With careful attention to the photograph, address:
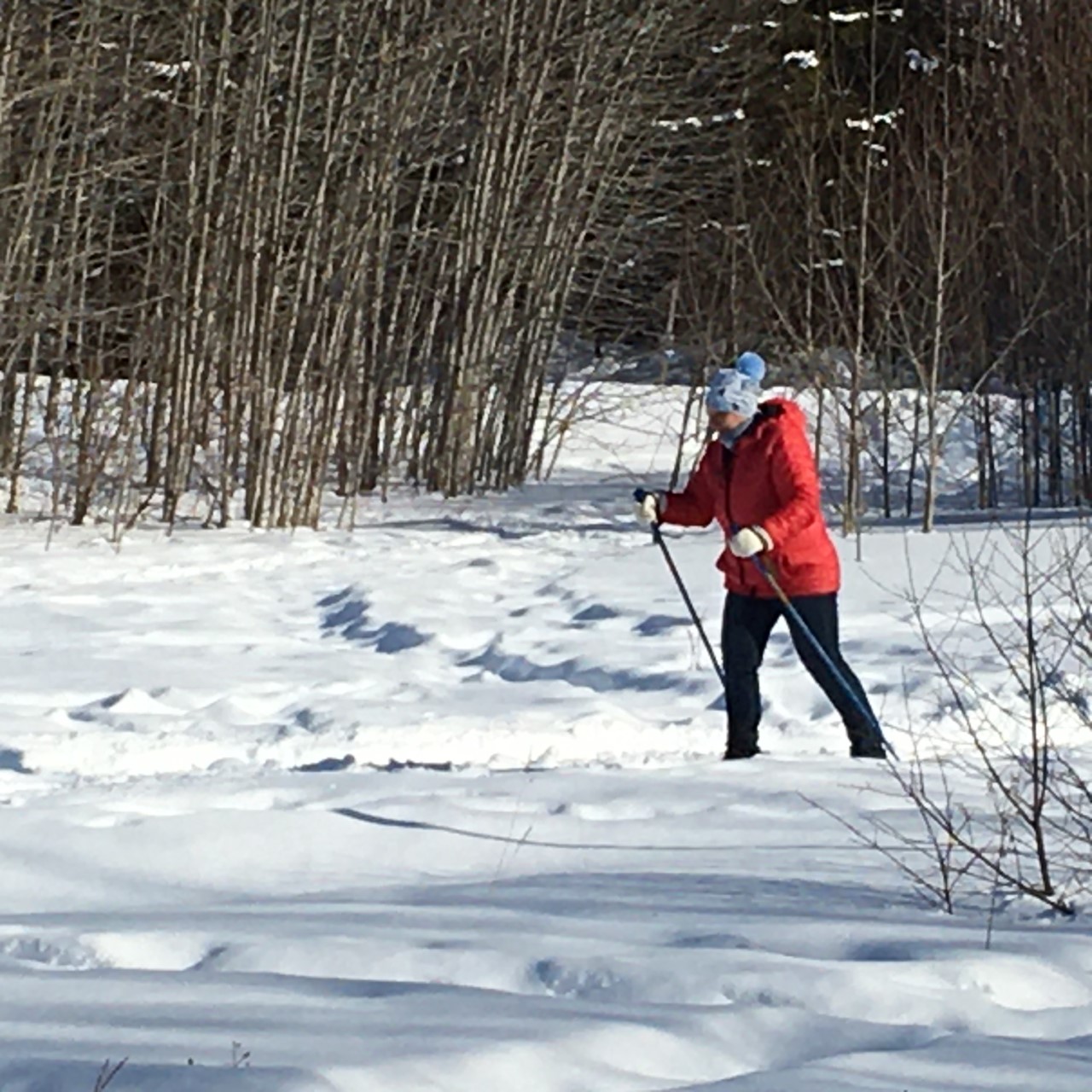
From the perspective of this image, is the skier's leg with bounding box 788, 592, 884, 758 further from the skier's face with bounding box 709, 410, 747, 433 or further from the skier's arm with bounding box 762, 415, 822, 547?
the skier's face with bounding box 709, 410, 747, 433

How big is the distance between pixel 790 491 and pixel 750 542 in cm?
28

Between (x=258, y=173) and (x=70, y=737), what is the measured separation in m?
9.86

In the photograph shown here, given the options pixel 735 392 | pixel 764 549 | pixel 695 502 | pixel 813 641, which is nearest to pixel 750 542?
pixel 764 549

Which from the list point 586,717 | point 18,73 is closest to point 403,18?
point 18,73

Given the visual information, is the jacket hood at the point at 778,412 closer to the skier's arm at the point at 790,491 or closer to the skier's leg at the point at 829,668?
the skier's arm at the point at 790,491

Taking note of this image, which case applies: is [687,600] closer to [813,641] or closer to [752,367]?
[813,641]

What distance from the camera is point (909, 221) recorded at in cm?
2208

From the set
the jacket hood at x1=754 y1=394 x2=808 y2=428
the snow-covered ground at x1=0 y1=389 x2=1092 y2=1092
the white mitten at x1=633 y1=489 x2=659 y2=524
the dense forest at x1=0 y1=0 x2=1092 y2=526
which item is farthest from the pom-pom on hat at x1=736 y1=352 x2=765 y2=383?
the dense forest at x1=0 y1=0 x2=1092 y2=526

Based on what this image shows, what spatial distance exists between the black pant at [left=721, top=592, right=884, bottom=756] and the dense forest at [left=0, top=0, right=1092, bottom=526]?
7773 millimetres

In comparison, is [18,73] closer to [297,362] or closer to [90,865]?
[297,362]

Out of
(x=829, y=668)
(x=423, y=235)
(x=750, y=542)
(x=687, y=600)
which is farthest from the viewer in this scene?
(x=423, y=235)

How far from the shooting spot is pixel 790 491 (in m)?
7.55

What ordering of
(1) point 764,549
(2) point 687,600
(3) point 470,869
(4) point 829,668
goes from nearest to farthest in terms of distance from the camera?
(3) point 470,869 → (1) point 764,549 → (4) point 829,668 → (2) point 687,600

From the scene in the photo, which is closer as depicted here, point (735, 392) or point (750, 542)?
point (750, 542)
